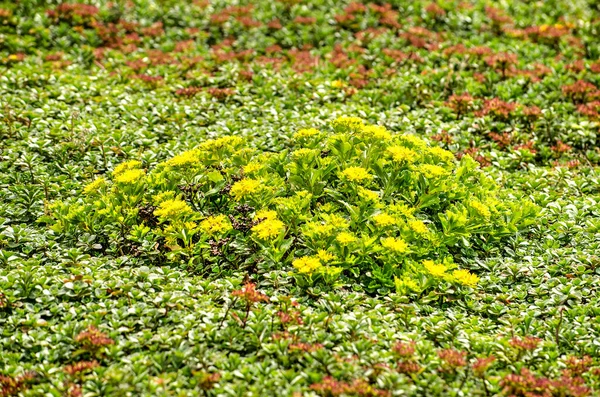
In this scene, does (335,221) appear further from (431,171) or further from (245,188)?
(431,171)

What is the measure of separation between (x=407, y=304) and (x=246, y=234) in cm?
131

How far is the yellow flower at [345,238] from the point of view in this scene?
188 inches

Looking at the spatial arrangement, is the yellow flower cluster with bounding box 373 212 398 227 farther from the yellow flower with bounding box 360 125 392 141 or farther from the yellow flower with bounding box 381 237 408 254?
the yellow flower with bounding box 360 125 392 141

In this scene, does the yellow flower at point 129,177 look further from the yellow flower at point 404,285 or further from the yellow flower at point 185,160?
the yellow flower at point 404,285

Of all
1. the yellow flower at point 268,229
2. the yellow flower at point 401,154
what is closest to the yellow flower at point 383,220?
the yellow flower at point 401,154

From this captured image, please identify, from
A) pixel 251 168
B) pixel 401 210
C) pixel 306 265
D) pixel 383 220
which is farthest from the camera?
pixel 251 168

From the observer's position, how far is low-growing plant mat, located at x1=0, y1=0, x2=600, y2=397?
407 cm

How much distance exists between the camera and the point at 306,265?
467cm

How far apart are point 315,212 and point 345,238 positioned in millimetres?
484

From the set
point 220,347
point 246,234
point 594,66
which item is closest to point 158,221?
point 246,234

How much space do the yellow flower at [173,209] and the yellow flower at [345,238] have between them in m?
1.15

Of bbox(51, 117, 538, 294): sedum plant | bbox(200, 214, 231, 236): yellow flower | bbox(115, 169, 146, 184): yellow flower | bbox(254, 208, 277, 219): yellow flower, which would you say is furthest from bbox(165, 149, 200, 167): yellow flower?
bbox(254, 208, 277, 219): yellow flower

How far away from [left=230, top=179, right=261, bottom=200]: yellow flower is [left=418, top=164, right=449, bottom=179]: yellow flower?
1306 mm

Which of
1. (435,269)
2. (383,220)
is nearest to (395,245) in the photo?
(383,220)
